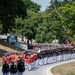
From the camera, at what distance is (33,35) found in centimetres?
6788

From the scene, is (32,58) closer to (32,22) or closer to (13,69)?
(13,69)

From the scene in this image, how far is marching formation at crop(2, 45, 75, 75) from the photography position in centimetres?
2048

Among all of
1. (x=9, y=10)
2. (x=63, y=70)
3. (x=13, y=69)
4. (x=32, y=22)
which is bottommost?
(x=63, y=70)

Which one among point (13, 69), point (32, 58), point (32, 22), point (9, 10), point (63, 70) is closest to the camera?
point (13, 69)

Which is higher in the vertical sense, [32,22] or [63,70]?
[32,22]

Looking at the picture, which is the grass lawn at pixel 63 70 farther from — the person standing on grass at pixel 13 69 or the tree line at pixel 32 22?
the tree line at pixel 32 22

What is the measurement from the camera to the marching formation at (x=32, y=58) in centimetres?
2048

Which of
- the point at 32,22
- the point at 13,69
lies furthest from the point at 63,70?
the point at 32,22

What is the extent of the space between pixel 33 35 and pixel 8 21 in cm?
1985

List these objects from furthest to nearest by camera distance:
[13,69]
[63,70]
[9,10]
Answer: [9,10] → [63,70] → [13,69]

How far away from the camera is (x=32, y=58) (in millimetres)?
26969

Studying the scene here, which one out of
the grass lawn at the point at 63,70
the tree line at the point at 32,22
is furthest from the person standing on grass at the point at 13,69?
the tree line at the point at 32,22

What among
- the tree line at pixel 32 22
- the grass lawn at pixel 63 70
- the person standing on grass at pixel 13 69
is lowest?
the grass lawn at pixel 63 70

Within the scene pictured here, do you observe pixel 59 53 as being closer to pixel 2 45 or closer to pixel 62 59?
pixel 62 59
